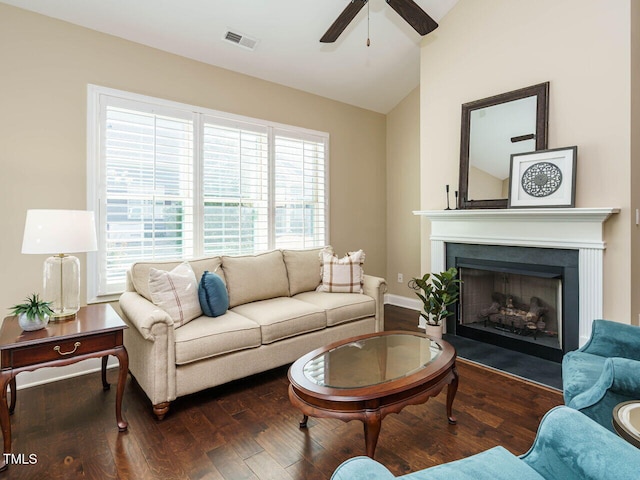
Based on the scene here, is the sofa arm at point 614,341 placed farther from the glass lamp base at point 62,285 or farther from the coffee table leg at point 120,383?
the glass lamp base at point 62,285

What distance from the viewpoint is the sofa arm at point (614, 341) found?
1.86 m

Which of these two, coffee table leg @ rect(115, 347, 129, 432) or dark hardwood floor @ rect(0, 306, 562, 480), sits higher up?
coffee table leg @ rect(115, 347, 129, 432)

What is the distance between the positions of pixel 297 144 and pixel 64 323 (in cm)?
302

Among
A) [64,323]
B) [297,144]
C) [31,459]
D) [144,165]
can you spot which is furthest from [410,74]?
[31,459]

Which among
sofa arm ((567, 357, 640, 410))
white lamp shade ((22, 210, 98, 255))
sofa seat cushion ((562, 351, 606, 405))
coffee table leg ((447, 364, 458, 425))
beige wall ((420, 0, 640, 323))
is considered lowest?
coffee table leg ((447, 364, 458, 425))

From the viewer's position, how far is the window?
9.90 feet

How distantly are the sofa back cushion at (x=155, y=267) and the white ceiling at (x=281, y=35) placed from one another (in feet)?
6.58

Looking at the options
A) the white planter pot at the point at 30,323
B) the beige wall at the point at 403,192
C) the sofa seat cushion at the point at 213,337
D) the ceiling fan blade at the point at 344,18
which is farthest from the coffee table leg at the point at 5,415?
the beige wall at the point at 403,192

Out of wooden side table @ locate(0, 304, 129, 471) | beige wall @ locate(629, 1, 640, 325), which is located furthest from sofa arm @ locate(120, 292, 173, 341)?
beige wall @ locate(629, 1, 640, 325)

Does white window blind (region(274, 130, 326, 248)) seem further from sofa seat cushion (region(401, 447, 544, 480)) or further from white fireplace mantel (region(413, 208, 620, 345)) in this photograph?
sofa seat cushion (region(401, 447, 544, 480))

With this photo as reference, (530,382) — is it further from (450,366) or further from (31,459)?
(31,459)

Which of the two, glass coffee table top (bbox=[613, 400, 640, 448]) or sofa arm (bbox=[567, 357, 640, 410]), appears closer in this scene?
glass coffee table top (bbox=[613, 400, 640, 448])

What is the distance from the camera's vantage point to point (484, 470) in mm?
989

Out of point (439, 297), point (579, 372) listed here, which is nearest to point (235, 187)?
point (439, 297)
